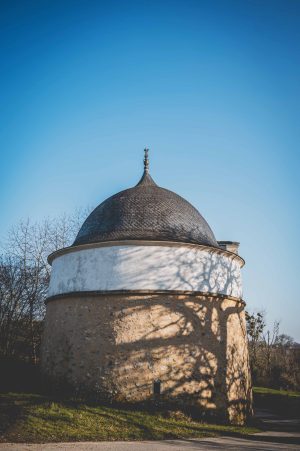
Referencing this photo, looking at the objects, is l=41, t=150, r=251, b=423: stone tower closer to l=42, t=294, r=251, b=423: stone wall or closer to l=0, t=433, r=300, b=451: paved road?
l=42, t=294, r=251, b=423: stone wall

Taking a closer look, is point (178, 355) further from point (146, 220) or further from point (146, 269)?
point (146, 220)

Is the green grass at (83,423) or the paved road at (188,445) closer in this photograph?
the paved road at (188,445)

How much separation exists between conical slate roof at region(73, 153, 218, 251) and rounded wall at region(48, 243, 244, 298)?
0.39 meters

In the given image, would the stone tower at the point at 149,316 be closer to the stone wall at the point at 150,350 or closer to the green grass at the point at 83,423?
the stone wall at the point at 150,350

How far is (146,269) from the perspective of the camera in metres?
12.8

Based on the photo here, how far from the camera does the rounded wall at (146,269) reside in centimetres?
1271

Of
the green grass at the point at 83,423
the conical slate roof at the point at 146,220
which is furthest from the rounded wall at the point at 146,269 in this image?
the green grass at the point at 83,423

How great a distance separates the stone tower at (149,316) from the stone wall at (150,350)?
0.03 metres

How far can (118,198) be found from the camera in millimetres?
15648

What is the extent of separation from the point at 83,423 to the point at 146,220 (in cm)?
711

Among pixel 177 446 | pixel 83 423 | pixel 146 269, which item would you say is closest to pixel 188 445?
pixel 177 446

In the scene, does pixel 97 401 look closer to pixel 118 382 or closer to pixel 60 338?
pixel 118 382

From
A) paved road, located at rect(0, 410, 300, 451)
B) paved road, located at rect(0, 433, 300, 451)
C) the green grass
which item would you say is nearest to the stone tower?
the green grass

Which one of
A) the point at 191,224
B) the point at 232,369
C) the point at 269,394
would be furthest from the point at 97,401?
the point at 269,394
